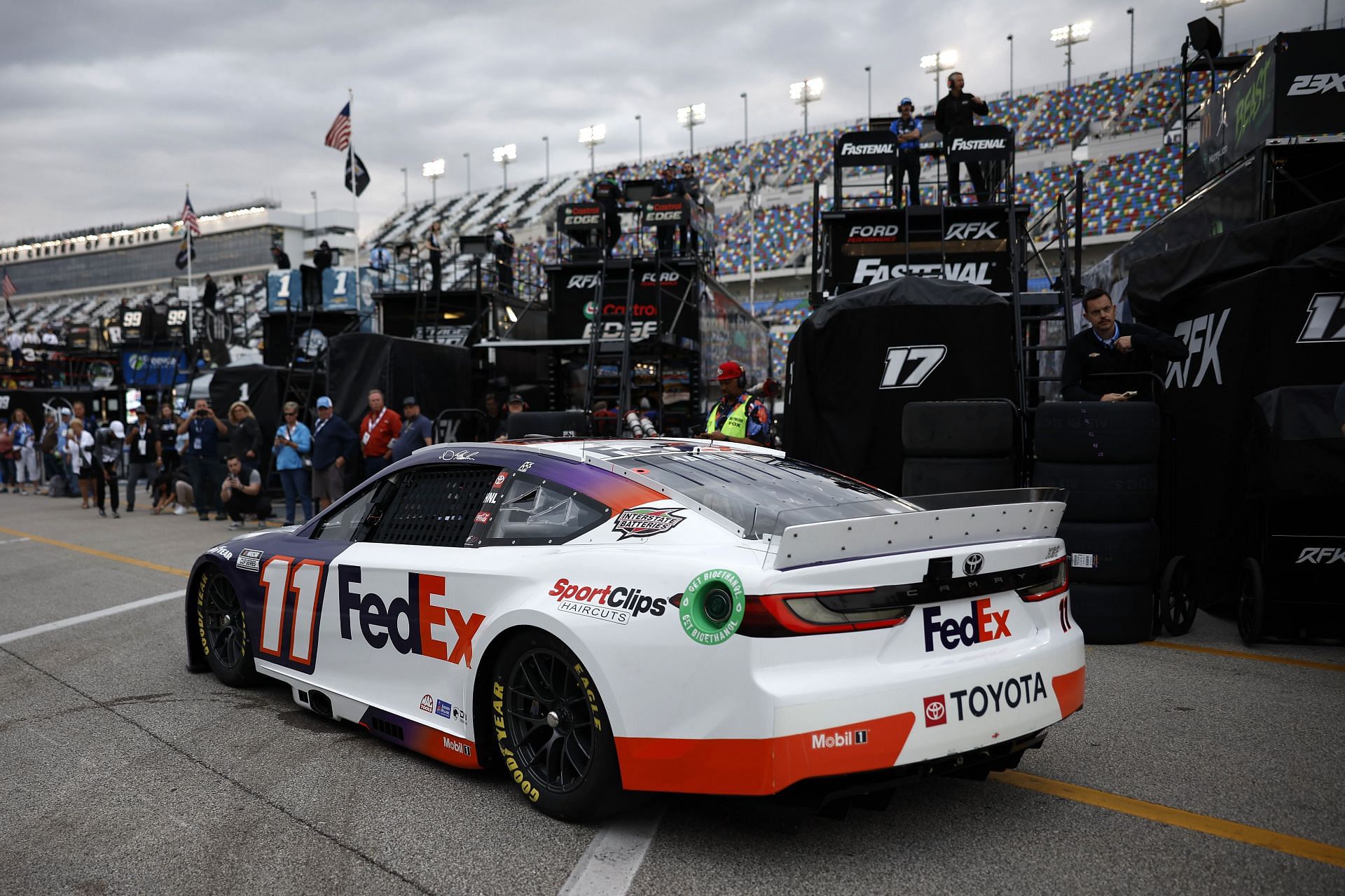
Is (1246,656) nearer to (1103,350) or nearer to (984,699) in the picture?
(1103,350)

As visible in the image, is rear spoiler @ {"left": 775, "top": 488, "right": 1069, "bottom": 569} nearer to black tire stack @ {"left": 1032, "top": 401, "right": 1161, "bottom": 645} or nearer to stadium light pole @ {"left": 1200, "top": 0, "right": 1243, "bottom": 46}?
black tire stack @ {"left": 1032, "top": 401, "right": 1161, "bottom": 645}

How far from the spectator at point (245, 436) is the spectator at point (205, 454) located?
59 centimetres

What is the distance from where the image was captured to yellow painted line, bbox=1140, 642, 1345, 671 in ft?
18.0

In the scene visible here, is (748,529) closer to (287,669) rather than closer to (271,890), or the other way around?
(271,890)

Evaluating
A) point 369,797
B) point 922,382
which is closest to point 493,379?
point 922,382

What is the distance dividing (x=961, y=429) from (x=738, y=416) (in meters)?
2.75

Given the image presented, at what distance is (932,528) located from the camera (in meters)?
3.11

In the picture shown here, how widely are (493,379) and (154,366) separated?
14.2 m

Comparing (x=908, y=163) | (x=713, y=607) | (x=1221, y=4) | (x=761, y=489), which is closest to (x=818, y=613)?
(x=713, y=607)

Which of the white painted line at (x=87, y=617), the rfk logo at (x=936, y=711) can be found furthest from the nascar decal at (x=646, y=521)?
the white painted line at (x=87, y=617)

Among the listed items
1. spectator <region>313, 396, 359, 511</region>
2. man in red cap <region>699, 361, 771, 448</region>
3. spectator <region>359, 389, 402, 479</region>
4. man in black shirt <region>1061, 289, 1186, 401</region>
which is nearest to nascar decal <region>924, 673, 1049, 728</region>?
man in black shirt <region>1061, 289, 1186, 401</region>

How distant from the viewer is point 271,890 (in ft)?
9.49

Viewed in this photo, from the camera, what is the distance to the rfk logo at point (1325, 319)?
6.29 meters

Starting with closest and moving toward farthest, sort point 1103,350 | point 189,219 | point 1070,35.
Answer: point 1103,350, point 189,219, point 1070,35
